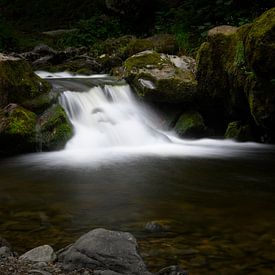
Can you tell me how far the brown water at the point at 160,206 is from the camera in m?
3.80

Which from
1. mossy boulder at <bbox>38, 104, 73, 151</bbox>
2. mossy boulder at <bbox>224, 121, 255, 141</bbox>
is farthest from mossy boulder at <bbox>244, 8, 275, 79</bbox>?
mossy boulder at <bbox>38, 104, 73, 151</bbox>

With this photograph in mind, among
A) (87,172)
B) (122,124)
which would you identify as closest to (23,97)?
(122,124)

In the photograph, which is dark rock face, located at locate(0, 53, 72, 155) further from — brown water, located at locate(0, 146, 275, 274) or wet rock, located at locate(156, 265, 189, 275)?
wet rock, located at locate(156, 265, 189, 275)

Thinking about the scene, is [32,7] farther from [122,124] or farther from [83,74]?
[122,124]

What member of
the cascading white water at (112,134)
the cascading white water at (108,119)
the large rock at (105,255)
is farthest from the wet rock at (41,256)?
the cascading white water at (108,119)

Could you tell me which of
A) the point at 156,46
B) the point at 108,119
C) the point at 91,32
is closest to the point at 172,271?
the point at 108,119

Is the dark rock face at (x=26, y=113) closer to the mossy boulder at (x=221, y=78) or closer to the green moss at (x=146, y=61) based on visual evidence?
the green moss at (x=146, y=61)

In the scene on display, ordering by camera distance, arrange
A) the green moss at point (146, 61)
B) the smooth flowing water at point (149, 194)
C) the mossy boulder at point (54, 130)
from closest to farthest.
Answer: the smooth flowing water at point (149, 194)
the mossy boulder at point (54, 130)
the green moss at point (146, 61)

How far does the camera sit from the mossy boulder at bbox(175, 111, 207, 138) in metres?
10.6

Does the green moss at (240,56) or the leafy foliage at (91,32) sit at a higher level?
the leafy foliage at (91,32)

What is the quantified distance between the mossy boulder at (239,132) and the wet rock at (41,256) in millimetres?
7195

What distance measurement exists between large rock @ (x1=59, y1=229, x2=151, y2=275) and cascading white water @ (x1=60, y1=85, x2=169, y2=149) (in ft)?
18.6

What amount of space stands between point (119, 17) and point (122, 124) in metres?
12.2

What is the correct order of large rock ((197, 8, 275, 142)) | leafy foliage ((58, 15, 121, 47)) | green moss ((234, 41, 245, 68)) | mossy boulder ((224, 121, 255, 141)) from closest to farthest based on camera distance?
1. large rock ((197, 8, 275, 142))
2. green moss ((234, 41, 245, 68))
3. mossy boulder ((224, 121, 255, 141))
4. leafy foliage ((58, 15, 121, 47))
